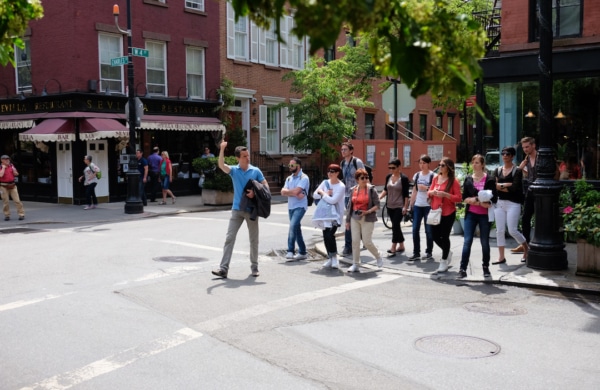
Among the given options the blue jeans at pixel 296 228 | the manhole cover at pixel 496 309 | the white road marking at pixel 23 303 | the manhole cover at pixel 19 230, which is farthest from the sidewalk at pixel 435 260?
the white road marking at pixel 23 303

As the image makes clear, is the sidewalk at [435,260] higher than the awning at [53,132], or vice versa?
the awning at [53,132]

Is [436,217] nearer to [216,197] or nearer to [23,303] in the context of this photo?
[23,303]

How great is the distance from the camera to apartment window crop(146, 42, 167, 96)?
2430 centimetres

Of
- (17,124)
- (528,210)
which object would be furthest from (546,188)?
(17,124)

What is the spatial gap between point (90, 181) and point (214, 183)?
4.03 meters

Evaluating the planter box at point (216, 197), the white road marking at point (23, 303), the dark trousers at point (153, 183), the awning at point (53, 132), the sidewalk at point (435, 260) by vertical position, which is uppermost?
the awning at point (53, 132)

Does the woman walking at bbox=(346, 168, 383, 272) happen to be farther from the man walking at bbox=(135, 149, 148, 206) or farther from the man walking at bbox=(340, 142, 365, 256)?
the man walking at bbox=(135, 149, 148, 206)

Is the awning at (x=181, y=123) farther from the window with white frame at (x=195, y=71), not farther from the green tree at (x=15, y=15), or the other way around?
the green tree at (x=15, y=15)

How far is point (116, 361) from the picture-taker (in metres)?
5.64

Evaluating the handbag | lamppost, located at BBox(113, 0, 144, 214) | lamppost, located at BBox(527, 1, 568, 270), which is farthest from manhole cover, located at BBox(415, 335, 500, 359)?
lamppost, located at BBox(113, 0, 144, 214)

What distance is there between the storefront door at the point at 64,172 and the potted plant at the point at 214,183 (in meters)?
4.42

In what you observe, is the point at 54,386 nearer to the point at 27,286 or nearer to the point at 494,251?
the point at 27,286

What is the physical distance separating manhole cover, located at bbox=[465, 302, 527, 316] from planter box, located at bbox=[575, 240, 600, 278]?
76.6 inches

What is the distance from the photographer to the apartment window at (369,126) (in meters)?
36.2
